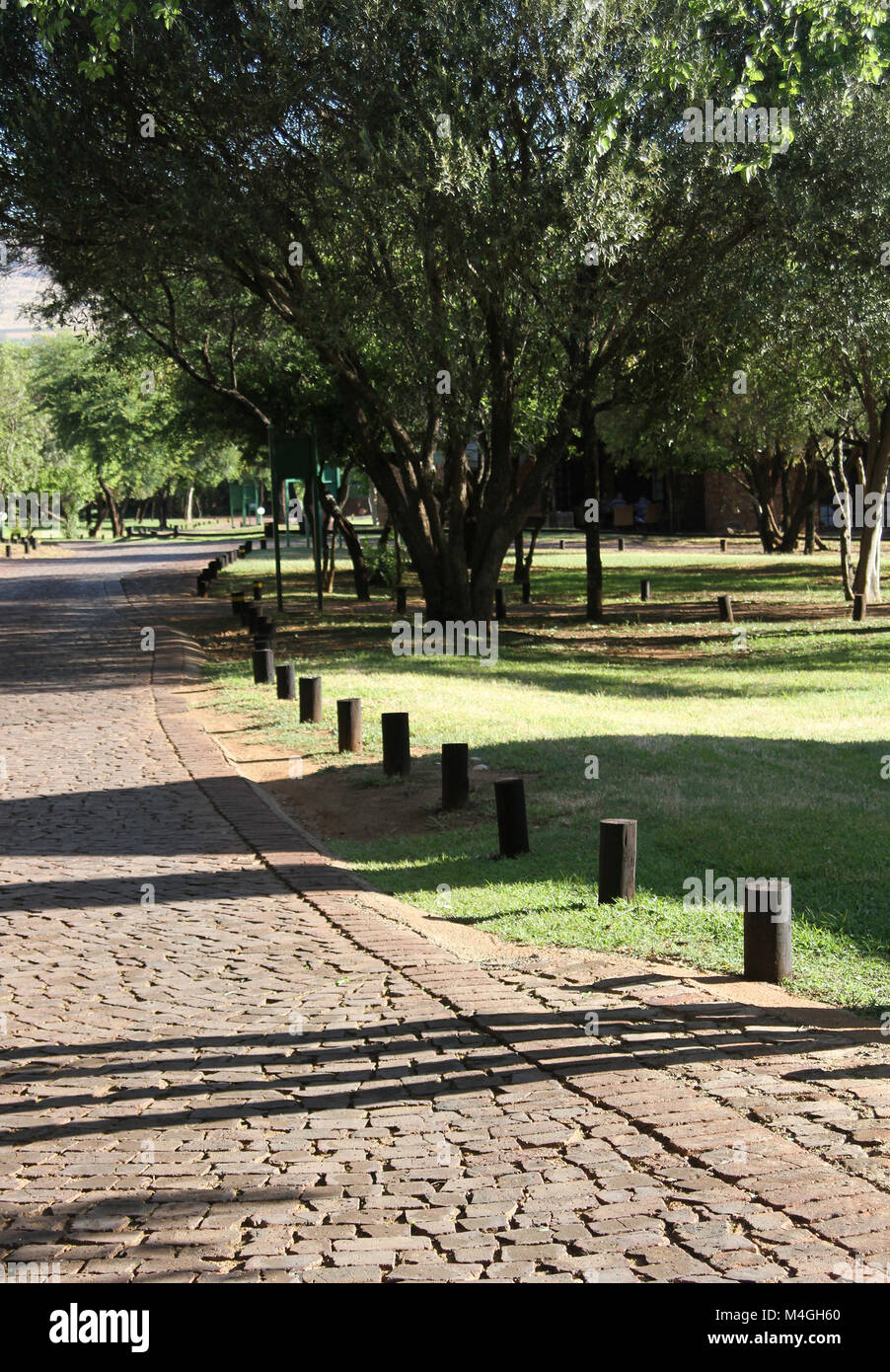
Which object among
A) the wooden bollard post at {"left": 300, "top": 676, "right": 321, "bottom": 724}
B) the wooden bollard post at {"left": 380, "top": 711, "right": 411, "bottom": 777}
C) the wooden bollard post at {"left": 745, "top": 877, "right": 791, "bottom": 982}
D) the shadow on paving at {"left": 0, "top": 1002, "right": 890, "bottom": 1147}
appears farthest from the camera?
the wooden bollard post at {"left": 300, "top": 676, "right": 321, "bottom": 724}

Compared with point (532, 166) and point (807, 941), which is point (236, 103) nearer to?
point (532, 166)

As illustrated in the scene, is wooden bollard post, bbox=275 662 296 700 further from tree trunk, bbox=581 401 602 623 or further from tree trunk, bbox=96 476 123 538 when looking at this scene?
tree trunk, bbox=96 476 123 538

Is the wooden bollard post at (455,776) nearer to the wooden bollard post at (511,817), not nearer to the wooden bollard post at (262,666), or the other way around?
the wooden bollard post at (511,817)

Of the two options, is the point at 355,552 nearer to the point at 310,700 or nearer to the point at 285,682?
the point at 285,682

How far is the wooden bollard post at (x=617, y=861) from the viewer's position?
714cm

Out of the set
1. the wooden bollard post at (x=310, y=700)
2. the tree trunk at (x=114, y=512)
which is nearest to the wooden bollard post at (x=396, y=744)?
the wooden bollard post at (x=310, y=700)

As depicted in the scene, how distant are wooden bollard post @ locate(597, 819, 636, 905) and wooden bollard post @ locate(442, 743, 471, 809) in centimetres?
251

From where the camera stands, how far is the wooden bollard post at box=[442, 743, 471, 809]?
31.7 feet

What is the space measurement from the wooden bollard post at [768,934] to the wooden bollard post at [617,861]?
1.11 meters

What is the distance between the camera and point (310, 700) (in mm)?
13875

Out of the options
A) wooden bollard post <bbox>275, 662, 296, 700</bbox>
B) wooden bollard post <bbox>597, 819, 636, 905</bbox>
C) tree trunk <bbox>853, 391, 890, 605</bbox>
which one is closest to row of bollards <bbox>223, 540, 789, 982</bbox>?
wooden bollard post <bbox>597, 819, 636, 905</bbox>

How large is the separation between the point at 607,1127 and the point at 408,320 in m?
14.9

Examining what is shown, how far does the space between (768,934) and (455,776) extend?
395 centimetres

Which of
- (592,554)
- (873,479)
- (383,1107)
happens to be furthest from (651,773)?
(592,554)
